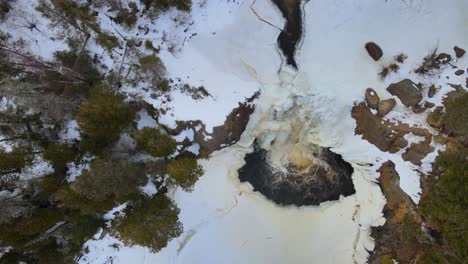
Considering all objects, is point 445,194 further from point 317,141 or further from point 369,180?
point 317,141

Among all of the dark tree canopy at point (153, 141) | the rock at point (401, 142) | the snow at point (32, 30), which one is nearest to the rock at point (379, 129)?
the rock at point (401, 142)

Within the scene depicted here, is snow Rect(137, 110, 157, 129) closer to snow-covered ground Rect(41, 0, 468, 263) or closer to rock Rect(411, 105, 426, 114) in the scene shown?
snow-covered ground Rect(41, 0, 468, 263)

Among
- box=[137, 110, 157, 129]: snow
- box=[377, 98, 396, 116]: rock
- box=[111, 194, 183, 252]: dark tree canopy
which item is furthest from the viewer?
box=[137, 110, 157, 129]: snow

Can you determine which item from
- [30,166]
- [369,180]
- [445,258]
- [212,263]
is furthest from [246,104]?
[445,258]

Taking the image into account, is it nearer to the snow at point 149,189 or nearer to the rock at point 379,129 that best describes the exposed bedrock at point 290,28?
the rock at point 379,129

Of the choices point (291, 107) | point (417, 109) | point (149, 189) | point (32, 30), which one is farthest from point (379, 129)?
point (32, 30)

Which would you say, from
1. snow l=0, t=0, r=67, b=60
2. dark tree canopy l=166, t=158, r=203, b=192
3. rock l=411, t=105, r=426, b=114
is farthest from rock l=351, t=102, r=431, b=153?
snow l=0, t=0, r=67, b=60

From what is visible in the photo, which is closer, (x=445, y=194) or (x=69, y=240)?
(x=445, y=194)

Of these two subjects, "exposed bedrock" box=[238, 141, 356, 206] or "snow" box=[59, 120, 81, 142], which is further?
"exposed bedrock" box=[238, 141, 356, 206]
